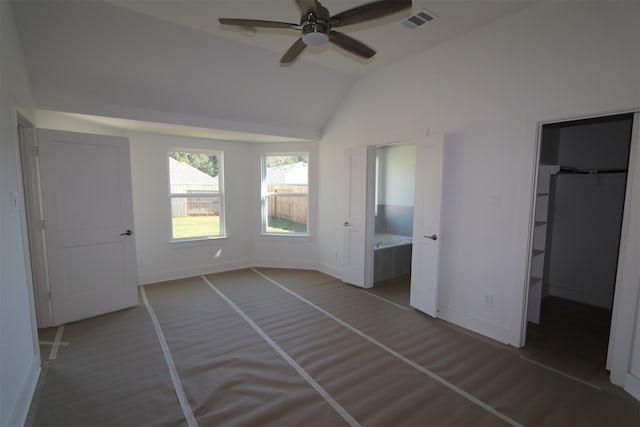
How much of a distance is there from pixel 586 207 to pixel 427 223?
2261 mm

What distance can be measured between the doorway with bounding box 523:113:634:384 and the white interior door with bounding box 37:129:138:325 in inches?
184

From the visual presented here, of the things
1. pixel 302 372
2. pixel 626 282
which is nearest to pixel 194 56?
pixel 302 372

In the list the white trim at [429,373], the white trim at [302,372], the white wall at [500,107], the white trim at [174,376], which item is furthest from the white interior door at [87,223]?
the white wall at [500,107]

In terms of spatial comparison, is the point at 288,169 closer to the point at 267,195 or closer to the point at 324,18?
the point at 267,195

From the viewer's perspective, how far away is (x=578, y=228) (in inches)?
157

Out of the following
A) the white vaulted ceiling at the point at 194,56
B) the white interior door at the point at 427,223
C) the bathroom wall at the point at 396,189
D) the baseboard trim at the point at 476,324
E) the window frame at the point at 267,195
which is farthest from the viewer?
the bathroom wall at the point at 396,189

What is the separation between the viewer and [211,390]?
224cm

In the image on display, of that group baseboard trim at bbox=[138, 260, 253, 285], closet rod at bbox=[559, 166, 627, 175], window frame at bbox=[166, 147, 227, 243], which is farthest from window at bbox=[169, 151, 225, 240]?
closet rod at bbox=[559, 166, 627, 175]

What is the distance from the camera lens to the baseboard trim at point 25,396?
5.96 ft

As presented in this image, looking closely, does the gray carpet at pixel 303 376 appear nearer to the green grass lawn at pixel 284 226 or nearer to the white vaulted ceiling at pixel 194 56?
the green grass lawn at pixel 284 226

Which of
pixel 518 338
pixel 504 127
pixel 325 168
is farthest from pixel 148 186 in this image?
pixel 518 338

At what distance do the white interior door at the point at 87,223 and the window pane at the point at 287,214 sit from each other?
2.39m

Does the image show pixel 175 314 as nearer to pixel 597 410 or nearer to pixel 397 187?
pixel 597 410

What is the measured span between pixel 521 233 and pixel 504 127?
3.33ft
